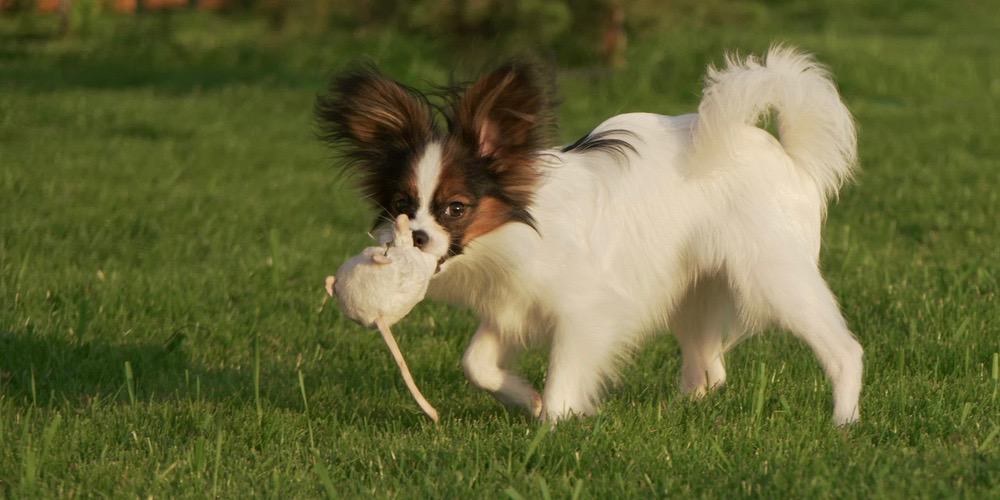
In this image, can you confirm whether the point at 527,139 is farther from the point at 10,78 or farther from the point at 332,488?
the point at 10,78

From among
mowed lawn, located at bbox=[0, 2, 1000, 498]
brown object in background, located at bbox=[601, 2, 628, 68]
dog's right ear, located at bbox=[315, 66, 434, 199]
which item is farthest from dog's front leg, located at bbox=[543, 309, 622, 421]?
brown object in background, located at bbox=[601, 2, 628, 68]

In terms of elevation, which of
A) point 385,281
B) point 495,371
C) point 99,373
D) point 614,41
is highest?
point 385,281

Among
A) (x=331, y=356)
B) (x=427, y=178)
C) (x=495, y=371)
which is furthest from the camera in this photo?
(x=331, y=356)

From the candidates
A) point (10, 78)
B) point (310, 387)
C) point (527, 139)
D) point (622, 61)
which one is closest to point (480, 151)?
point (527, 139)

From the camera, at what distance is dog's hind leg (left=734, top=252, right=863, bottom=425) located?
4527mm

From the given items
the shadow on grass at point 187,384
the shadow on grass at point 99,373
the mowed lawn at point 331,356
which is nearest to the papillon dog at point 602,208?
the mowed lawn at point 331,356

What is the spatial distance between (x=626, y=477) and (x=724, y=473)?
275mm

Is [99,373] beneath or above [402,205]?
beneath

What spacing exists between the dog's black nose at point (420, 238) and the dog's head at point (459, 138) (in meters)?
0.13

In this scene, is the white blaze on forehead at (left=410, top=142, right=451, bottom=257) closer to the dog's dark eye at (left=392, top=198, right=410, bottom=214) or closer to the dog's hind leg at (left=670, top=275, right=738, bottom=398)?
the dog's dark eye at (left=392, top=198, right=410, bottom=214)

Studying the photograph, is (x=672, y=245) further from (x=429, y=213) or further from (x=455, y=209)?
(x=429, y=213)

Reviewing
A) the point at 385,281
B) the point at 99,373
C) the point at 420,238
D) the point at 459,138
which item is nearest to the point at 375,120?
the point at 459,138

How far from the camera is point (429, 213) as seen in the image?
13.5 ft

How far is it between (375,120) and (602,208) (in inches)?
34.1
